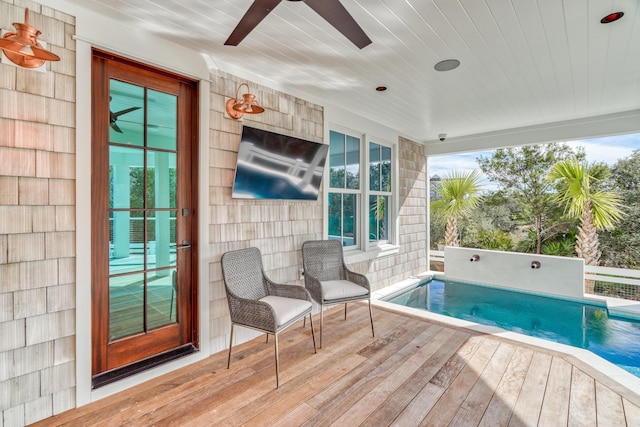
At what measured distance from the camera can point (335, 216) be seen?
4.40m

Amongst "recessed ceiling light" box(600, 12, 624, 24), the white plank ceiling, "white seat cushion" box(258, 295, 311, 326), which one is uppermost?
the white plank ceiling

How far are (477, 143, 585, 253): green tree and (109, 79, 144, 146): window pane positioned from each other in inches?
336

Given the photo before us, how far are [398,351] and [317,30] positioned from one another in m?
2.85

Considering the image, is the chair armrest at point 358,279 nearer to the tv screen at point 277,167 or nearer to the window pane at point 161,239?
the tv screen at point 277,167

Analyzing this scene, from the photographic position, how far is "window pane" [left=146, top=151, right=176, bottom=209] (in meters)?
2.50

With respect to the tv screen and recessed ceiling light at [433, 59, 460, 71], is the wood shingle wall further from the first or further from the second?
recessed ceiling light at [433, 59, 460, 71]

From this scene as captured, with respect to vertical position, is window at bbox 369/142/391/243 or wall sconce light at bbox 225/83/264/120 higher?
wall sconce light at bbox 225/83/264/120

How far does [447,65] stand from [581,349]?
2942mm

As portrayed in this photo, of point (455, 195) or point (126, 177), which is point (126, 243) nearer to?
point (126, 177)

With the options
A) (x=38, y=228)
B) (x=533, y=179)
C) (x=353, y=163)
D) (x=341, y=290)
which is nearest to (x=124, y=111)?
(x=38, y=228)

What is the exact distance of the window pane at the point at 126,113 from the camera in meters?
2.29

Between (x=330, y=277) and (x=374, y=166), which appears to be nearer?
(x=330, y=277)

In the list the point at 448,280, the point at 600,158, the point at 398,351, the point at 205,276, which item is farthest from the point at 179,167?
the point at 600,158

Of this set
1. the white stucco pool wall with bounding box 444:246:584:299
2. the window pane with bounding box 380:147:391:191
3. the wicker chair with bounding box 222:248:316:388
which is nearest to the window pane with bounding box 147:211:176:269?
the wicker chair with bounding box 222:248:316:388
